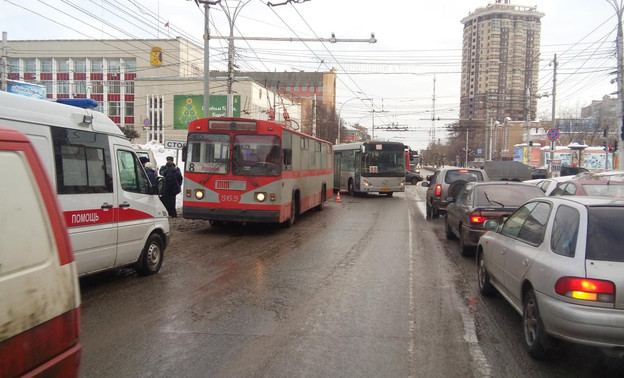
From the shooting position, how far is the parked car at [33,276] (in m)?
2.04

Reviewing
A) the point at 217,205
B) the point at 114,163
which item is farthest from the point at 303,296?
the point at 217,205

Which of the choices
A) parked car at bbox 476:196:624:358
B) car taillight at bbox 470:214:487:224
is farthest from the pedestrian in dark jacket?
parked car at bbox 476:196:624:358

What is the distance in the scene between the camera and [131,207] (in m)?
6.82

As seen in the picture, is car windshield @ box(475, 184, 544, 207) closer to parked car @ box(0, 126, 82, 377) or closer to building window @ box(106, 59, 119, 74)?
parked car @ box(0, 126, 82, 377)

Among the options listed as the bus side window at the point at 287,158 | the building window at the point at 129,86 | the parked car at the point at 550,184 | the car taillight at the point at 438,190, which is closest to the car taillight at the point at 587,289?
the parked car at the point at 550,184

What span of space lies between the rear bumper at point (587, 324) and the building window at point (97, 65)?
81.3 metres

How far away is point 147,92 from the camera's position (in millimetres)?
70688

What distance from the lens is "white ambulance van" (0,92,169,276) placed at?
5188mm

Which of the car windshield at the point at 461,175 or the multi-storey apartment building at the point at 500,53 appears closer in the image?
the car windshield at the point at 461,175

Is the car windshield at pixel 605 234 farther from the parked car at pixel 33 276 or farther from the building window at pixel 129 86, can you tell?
the building window at pixel 129 86

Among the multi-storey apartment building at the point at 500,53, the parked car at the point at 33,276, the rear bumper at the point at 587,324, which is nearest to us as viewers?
the parked car at the point at 33,276

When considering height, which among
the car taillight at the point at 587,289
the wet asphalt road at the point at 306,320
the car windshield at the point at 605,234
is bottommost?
the wet asphalt road at the point at 306,320

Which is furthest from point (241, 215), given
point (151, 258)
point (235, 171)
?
point (151, 258)

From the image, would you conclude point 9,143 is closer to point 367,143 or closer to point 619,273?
point 619,273
